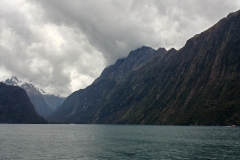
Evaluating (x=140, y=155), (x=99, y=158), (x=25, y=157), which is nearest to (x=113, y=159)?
(x=99, y=158)

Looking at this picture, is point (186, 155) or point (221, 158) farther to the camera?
point (186, 155)

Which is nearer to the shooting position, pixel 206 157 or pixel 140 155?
pixel 206 157

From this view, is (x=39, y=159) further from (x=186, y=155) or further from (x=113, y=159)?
(x=186, y=155)

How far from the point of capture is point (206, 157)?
68.1m

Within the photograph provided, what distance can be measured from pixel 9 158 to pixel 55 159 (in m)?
13.9

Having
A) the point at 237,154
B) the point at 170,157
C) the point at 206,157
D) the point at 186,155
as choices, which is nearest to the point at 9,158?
the point at 170,157

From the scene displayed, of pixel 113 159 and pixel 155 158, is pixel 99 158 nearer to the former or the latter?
pixel 113 159

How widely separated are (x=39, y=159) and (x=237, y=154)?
58422 mm

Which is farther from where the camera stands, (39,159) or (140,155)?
(140,155)

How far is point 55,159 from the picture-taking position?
67.8 metres

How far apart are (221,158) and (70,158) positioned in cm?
4312

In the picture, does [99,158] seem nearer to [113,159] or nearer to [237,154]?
[113,159]

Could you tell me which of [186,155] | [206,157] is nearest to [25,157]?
[186,155]

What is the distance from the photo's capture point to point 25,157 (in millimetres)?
70625
